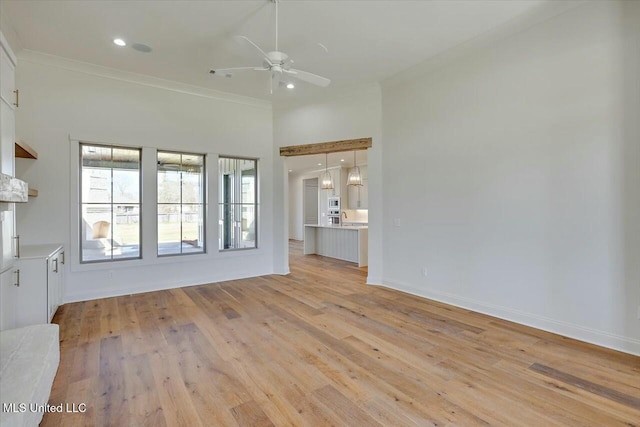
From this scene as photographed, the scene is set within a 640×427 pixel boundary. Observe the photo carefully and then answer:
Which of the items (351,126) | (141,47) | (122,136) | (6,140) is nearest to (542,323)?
(351,126)

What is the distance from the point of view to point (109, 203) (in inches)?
185

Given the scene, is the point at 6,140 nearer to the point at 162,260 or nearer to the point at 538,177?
the point at 162,260

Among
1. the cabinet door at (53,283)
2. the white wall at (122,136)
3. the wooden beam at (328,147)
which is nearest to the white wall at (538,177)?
the wooden beam at (328,147)

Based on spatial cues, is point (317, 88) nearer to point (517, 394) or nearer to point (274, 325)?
point (274, 325)

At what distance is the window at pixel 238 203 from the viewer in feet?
18.8

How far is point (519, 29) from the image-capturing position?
3.50 meters

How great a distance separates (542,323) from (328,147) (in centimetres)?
397

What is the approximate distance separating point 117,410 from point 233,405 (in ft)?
2.43

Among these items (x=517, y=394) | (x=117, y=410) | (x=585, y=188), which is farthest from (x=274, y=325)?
(x=585, y=188)

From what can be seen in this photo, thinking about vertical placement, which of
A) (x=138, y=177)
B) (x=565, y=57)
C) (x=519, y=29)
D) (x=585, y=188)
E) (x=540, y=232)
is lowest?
(x=540, y=232)

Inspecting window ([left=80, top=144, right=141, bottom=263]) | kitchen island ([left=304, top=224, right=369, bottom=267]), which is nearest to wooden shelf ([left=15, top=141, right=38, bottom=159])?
window ([left=80, top=144, right=141, bottom=263])

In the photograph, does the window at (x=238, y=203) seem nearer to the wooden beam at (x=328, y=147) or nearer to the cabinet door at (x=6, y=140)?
the wooden beam at (x=328, y=147)

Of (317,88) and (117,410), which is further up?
(317,88)

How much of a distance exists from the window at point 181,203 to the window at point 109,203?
0.36 meters
